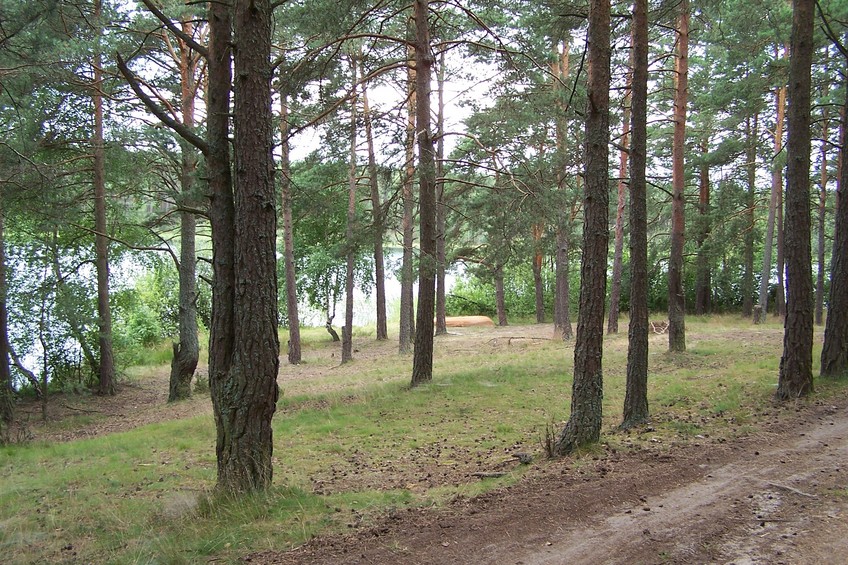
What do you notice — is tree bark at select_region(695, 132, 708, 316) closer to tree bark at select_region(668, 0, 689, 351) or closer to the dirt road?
tree bark at select_region(668, 0, 689, 351)

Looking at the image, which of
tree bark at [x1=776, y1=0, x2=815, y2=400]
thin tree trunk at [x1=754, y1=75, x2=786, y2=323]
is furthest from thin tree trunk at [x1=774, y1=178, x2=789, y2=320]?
tree bark at [x1=776, y1=0, x2=815, y2=400]

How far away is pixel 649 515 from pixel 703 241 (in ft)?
74.4

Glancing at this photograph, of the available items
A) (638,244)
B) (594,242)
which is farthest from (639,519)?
(638,244)

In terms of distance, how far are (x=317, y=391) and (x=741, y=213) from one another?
18.9 m

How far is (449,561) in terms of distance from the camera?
3.60 metres

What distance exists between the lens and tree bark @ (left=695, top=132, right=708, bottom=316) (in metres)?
23.3

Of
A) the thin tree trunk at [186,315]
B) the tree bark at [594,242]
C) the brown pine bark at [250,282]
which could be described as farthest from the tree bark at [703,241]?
the brown pine bark at [250,282]

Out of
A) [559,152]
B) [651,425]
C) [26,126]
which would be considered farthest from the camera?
[559,152]

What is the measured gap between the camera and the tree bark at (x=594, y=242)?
5.93m

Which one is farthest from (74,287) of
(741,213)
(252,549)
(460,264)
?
(741,213)

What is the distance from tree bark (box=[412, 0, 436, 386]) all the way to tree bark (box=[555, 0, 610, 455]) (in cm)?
511

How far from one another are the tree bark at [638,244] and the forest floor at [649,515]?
110cm

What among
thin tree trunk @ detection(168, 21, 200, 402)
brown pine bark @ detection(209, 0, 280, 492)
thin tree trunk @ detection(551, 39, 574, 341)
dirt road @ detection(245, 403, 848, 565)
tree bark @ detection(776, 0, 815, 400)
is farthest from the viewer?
thin tree trunk @ detection(551, 39, 574, 341)

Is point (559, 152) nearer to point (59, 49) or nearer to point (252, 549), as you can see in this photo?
point (59, 49)
